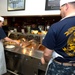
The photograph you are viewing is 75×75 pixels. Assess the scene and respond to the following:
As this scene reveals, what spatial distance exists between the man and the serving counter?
622 mm

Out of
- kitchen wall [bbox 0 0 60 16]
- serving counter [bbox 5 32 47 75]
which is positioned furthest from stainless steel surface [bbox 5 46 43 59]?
kitchen wall [bbox 0 0 60 16]

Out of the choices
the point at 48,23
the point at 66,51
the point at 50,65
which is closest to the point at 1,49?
the point at 48,23

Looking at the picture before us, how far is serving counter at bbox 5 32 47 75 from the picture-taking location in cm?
197

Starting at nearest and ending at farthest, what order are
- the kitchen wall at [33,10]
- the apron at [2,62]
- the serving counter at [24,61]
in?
the serving counter at [24,61] → the kitchen wall at [33,10] → the apron at [2,62]

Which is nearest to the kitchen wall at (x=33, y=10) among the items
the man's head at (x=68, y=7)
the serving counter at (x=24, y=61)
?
the serving counter at (x=24, y=61)

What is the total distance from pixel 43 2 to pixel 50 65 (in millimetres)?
1283

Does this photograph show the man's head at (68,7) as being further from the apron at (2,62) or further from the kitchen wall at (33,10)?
the apron at (2,62)

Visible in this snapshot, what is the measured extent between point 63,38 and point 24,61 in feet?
3.79

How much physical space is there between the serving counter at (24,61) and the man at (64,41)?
622 mm

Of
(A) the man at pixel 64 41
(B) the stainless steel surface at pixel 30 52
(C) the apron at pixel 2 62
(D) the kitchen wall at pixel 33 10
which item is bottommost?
(C) the apron at pixel 2 62

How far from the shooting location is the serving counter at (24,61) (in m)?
1.97

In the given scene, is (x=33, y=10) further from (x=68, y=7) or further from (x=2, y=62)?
(x=68, y=7)

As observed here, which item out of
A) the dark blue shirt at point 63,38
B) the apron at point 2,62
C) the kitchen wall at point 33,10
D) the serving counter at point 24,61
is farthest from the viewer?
the apron at point 2,62

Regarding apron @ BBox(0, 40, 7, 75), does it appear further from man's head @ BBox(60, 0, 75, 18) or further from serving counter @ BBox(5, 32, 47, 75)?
man's head @ BBox(60, 0, 75, 18)
